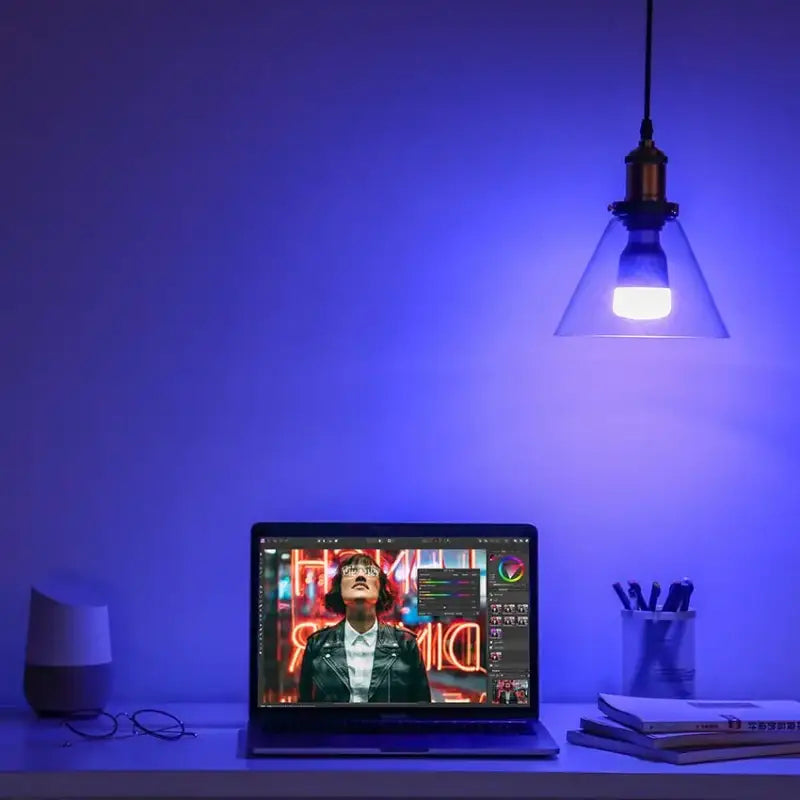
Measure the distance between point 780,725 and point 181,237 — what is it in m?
1.20

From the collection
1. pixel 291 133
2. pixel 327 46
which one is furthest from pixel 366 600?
pixel 327 46

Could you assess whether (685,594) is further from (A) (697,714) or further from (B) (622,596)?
(A) (697,714)

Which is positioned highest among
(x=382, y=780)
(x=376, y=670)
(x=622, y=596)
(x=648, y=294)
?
(x=648, y=294)

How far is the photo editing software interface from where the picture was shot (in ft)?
6.17

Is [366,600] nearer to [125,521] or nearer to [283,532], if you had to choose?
[283,532]

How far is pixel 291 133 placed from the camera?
2.13 meters

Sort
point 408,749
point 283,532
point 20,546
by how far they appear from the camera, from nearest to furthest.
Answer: point 408,749 < point 283,532 < point 20,546

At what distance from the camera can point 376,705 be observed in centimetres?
187

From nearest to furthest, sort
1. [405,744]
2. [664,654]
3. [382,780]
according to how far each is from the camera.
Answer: [382,780] < [405,744] < [664,654]

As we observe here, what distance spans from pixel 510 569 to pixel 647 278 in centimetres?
48

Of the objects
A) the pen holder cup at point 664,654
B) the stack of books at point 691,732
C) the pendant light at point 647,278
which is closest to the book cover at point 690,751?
the stack of books at point 691,732

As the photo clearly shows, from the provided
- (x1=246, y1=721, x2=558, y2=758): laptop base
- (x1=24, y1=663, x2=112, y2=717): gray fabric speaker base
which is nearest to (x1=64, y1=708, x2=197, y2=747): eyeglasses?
(x1=24, y1=663, x2=112, y2=717): gray fabric speaker base

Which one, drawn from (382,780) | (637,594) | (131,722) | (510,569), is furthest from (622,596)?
(131,722)

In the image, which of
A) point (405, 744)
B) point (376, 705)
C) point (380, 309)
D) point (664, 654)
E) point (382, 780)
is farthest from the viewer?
point (380, 309)
